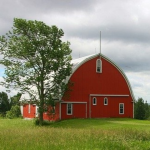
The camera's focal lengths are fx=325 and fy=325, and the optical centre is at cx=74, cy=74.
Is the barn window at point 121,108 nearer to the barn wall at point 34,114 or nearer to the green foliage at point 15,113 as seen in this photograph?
the barn wall at point 34,114

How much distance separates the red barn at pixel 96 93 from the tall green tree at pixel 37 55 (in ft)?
12.9

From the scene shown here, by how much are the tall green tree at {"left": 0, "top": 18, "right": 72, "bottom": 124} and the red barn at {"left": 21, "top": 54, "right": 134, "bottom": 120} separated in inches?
155

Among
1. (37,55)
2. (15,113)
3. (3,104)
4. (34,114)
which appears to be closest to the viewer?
(37,55)

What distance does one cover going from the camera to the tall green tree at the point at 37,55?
35.8m

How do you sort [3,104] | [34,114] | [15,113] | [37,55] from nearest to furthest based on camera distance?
[37,55] < [34,114] < [15,113] < [3,104]

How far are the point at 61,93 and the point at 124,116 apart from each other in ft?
38.5

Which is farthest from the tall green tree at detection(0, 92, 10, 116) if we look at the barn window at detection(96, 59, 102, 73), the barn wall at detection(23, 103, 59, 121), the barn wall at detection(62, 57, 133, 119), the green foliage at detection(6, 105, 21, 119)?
the barn window at detection(96, 59, 102, 73)

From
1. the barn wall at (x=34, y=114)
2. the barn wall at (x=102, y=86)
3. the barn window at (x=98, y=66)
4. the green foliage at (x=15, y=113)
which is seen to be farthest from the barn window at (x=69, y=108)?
the green foliage at (x=15, y=113)

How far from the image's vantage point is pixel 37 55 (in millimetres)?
36406

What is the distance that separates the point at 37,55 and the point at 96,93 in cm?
1120

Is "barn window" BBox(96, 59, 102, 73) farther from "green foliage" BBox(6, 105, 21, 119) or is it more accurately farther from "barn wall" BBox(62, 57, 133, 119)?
"green foliage" BBox(6, 105, 21, 119)

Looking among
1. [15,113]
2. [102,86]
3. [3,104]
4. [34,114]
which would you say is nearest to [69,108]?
[102,86]

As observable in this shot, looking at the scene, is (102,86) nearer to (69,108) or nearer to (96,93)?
(96,93)

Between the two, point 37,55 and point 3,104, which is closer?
point 37,55
